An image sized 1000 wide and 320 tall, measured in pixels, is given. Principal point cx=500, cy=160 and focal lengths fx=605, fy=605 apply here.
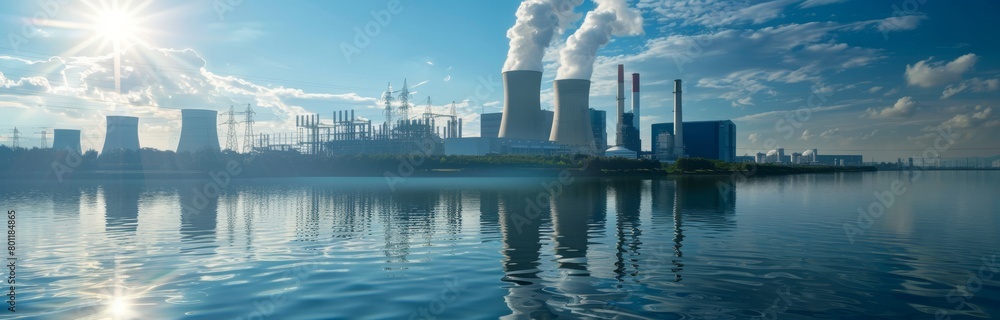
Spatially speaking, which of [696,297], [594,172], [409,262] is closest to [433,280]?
[409,262]

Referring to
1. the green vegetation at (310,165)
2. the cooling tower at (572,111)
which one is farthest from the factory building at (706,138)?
the green vegetation at (310,165)

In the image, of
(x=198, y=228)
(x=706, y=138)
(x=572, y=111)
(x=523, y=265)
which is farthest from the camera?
(x=706, y=138)

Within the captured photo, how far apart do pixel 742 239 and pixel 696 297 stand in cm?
816

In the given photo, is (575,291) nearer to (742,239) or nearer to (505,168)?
(742,239)

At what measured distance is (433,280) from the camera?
10992mm

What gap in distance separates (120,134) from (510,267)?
458 feet

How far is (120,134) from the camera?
12675 cm

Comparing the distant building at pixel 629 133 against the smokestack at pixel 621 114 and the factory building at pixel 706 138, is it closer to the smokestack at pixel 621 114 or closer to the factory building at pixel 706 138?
the smokestack at pixel 621 114

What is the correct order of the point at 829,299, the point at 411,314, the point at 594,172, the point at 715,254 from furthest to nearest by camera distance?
the point at 594,172
the point at 715,254
the point at 829,299
the point at 411,314

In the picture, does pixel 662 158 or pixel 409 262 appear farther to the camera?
pixel 662 158

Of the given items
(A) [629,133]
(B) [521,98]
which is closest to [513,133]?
(B) [521,98]

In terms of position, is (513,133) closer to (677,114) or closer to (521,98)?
(521,98)

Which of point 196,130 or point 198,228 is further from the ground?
point 196,130

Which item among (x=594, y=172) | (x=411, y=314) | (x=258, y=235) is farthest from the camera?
(x=594, y=172)
